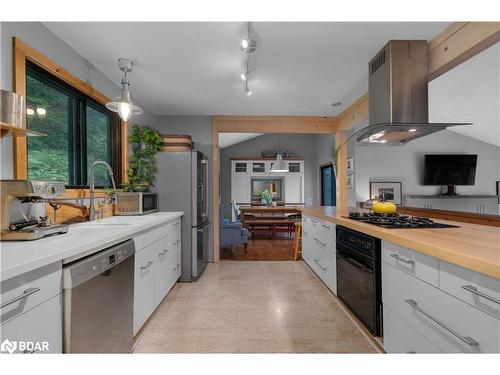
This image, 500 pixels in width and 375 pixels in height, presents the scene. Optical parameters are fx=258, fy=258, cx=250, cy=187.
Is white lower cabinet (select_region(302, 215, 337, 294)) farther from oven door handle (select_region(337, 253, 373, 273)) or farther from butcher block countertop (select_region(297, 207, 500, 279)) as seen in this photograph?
butcher block countertop (select_region(297, 207, 500, 279))

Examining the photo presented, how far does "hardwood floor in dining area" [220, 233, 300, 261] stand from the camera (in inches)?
181

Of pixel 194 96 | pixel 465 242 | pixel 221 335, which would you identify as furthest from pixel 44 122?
pixel 465 242

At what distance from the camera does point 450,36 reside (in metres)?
1.96

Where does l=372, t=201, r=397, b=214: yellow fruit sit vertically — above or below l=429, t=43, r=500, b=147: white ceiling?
below

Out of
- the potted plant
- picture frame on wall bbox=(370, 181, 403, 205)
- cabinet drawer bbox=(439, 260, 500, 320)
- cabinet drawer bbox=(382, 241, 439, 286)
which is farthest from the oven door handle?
picture frame on wall bbox=(370, 181, 403, 205)

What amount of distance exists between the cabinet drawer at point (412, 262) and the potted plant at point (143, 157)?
2.64 metres

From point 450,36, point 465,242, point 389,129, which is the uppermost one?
point 450,36

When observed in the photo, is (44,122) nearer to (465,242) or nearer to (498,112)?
(465,242)

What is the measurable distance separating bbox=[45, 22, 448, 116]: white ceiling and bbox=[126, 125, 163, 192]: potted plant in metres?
0.57

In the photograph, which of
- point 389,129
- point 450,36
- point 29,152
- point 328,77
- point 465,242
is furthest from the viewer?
point 328,77

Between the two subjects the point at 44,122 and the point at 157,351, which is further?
the point at 44,122

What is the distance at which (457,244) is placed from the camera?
1192 millimetres

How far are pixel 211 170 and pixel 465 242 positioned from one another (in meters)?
3.57

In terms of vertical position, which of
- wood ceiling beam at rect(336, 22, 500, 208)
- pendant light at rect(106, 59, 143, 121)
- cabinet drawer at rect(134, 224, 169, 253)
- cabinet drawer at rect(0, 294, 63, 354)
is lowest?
cabinet drawer at rect(0, 294, 63, 354)
